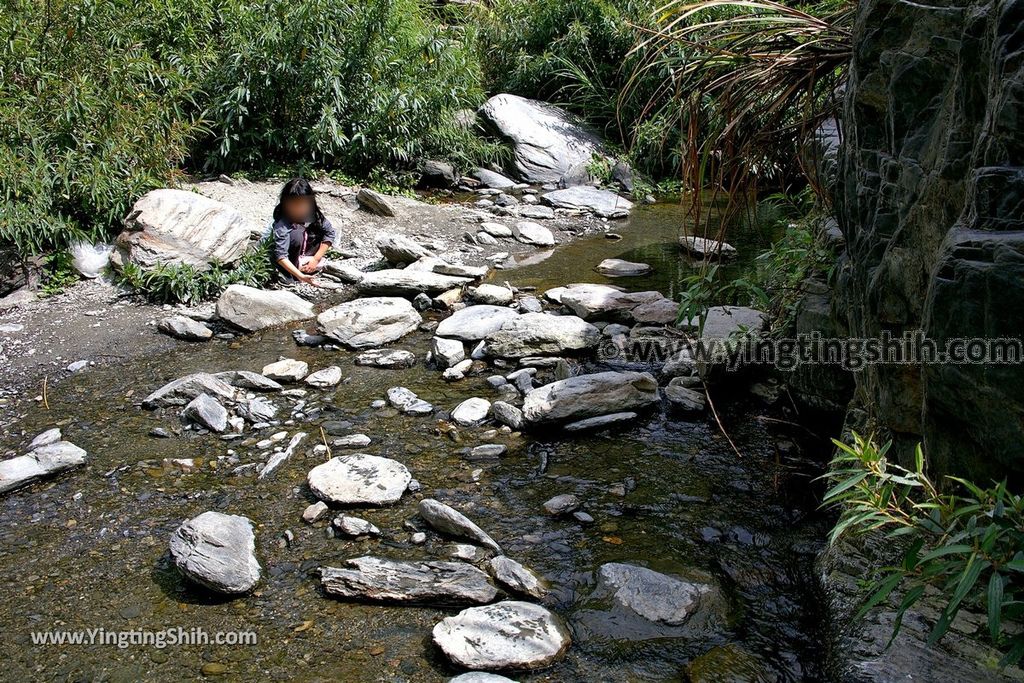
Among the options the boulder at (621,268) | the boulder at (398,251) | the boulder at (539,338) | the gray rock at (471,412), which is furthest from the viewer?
the boulder at (621,268)

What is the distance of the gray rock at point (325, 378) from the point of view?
15.5 ft

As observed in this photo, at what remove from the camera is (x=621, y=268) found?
6.90 meters

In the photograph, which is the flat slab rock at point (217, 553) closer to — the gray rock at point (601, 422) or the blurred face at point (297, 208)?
the gray rock at point (601, 422)

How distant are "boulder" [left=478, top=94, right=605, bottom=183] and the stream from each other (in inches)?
244

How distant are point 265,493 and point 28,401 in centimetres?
191

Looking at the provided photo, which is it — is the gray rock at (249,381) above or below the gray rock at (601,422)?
below

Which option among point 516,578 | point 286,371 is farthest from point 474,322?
point 516,578

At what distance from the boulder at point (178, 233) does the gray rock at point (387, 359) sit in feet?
5.74

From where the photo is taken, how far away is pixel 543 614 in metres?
2.72

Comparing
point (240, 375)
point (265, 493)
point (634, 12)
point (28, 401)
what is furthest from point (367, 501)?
point (634, 12)

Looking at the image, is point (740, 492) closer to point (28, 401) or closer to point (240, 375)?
point (240, 375)

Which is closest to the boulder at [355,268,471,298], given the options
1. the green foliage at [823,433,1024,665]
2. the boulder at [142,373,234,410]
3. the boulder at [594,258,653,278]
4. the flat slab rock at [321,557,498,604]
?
the boulder at [594,258,653,278]

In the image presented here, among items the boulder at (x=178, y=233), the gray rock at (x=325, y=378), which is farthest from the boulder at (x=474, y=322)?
the boulder at (x=178, y=233)

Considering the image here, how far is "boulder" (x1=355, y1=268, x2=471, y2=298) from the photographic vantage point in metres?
6.04
